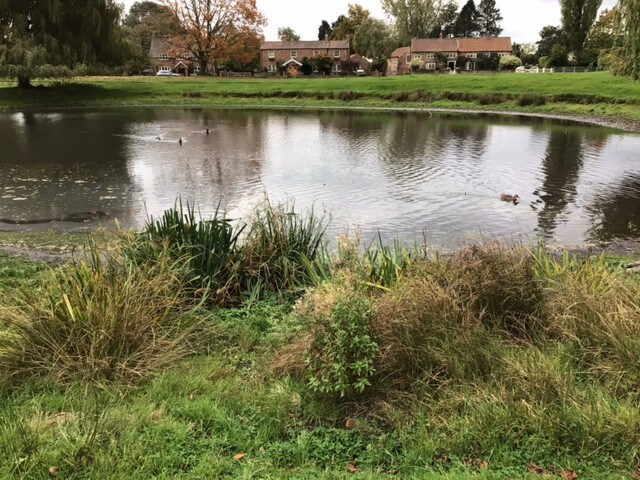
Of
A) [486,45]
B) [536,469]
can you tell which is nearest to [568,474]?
[536,469]

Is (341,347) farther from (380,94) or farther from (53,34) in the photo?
(380,94)

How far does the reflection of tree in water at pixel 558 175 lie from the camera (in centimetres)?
1262

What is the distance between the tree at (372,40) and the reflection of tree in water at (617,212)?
83022 mm

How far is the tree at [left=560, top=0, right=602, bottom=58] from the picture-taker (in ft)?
229

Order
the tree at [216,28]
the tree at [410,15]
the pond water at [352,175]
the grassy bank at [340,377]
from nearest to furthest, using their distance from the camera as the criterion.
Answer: the grassy bank at [340,377] < the pond water at [352,175] < the tree at [216,28] < the tree at [410,15]

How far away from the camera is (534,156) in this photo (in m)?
21.1

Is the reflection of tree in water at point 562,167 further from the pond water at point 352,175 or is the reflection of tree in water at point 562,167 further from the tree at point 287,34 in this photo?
the tree at point 287,34

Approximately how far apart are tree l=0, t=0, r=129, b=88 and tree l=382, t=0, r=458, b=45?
244 feet

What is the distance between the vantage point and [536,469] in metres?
3.37

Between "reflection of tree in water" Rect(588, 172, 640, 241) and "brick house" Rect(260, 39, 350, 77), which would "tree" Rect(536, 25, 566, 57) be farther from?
"reflection of tree in water" Rect(588, 172, 640, 241)

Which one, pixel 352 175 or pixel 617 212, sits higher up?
pixel 352 175

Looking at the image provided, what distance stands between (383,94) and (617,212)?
1395 inches

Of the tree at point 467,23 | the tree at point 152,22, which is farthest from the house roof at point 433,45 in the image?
the tree at point 152,22

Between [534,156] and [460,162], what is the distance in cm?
368
